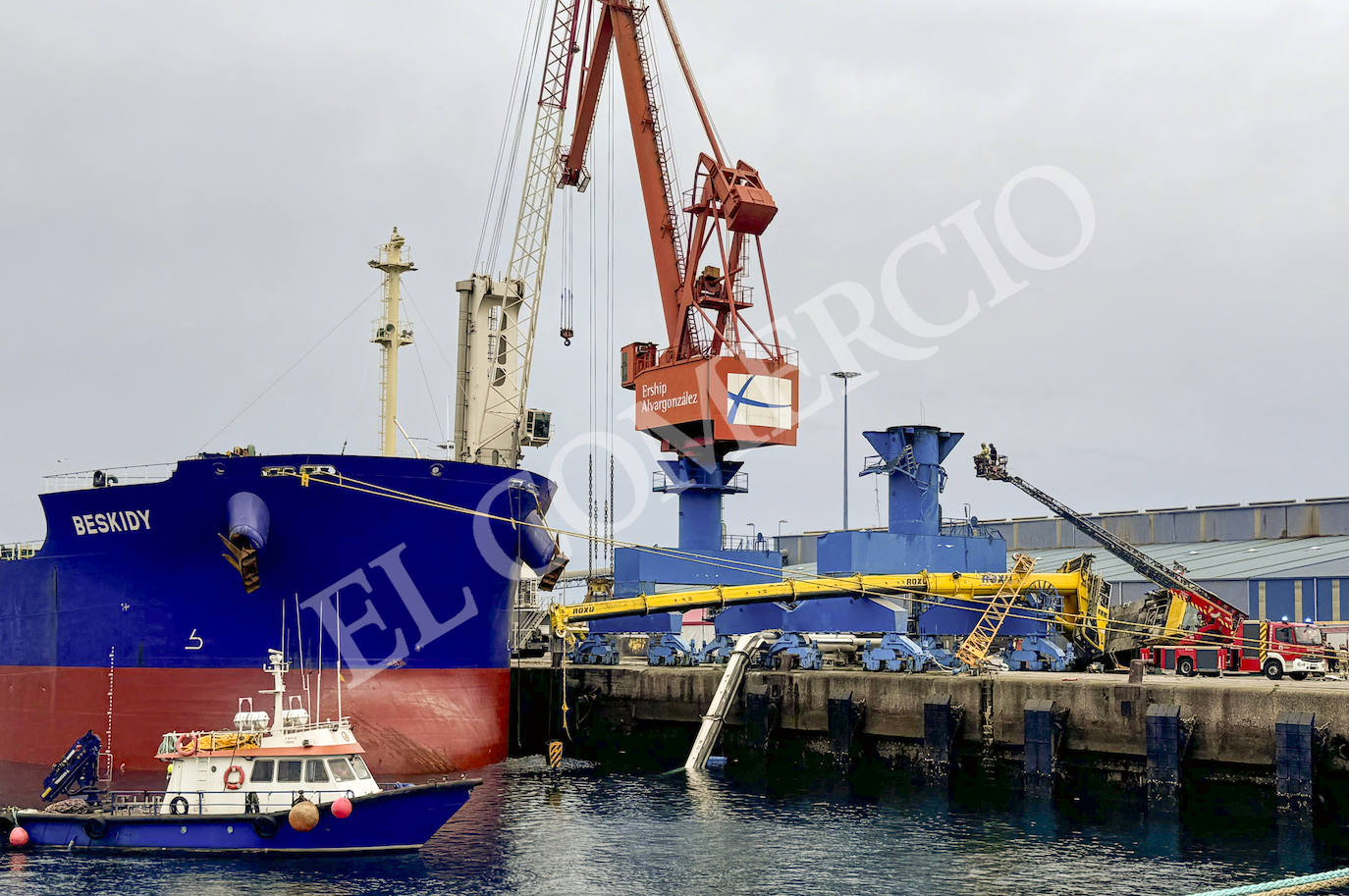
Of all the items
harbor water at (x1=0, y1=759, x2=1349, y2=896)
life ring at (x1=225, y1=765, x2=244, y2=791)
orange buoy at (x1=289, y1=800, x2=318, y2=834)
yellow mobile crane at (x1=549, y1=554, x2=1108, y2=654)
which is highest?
yellow mobile crane at (x1=549, y1=554, x2=1108, y2=654)

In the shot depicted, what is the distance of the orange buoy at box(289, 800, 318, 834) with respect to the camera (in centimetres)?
2431

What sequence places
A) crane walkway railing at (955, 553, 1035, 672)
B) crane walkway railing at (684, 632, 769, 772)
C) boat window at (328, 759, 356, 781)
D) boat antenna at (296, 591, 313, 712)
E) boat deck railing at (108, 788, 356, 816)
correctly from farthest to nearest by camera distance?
1. crane walkway railing at (955, 553, 1035, 672)
2. crane walkway railing at (684, 632, 769, 772)
3. boat antenna at (296, 591, 313, 712)
4. boat window at (328, 759, 356, 781)
5. boat deck railing at (108, 788, 356, 816)

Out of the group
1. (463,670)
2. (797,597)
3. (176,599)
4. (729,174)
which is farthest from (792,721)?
(729,174)

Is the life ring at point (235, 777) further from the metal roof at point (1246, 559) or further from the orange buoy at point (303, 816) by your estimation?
the metal roof at point (1246, 559)

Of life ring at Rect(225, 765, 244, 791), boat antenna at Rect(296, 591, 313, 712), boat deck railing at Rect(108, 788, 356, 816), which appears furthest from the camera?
boat antenna at Rect(296, 591, 313, 712)

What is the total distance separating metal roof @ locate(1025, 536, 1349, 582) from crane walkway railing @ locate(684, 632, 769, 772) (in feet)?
72.1

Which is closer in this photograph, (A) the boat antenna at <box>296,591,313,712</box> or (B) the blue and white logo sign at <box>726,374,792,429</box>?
(A) the boat antenna at <box>296,591,313,712</box>

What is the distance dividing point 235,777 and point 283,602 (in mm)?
8263

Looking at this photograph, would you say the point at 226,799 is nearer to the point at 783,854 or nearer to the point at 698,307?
the point at 783,854

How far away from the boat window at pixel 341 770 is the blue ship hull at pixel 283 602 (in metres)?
7.06

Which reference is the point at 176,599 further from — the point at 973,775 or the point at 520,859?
the point at 973,775

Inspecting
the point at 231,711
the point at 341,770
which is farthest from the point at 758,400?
the point at 341,770

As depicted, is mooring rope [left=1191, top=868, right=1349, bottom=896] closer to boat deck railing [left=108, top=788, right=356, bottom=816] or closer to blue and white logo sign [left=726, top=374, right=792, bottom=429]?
boat deck railing [left=108, top=788, right=356, bottom=816]

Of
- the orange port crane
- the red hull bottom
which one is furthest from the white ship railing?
the orange port crane
